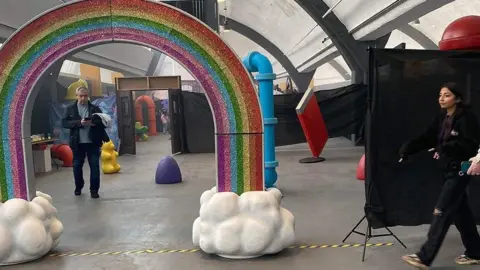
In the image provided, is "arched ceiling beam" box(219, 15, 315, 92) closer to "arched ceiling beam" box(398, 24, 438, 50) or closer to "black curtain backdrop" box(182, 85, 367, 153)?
"arched ceiling beam" box(398, 24, 438, 50)

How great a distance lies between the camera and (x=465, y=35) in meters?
4.34

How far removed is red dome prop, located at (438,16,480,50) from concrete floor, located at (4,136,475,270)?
184 cm

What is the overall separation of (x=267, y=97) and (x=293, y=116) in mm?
5976

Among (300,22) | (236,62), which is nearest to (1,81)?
(236,62)

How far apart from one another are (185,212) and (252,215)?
1996 millimetres

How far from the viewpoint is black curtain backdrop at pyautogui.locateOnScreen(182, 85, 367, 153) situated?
12.2 metres

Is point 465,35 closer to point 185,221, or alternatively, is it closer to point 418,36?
point 185,221

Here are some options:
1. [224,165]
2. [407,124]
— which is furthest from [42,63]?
[407,124]

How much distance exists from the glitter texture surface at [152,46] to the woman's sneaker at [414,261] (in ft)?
4.62

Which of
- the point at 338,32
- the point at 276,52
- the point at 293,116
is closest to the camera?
the point at 293,116

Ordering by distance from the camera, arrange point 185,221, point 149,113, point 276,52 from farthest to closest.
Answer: point 276,52 → point 149,113 → point 185,221

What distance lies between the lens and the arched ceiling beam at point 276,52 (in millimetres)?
21922

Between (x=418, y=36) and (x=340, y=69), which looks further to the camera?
(x=340, y=69)

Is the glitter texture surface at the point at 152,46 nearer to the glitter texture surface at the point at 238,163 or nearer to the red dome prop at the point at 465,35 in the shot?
the glitter texture surface at the point at 238,163
